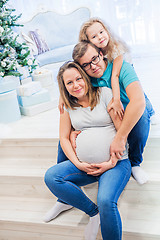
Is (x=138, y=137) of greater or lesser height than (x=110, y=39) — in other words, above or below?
below

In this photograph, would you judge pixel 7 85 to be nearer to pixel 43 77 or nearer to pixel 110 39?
pixel 43 77

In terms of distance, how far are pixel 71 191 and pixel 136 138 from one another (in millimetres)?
446

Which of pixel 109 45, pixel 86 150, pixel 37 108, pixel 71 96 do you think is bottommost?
pixel 37 108

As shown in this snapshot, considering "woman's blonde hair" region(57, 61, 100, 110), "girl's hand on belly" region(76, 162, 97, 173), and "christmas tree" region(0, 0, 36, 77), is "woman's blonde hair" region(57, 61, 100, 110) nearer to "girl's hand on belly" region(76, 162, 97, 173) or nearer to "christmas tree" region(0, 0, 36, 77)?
"girl's hand on belly" region(76, 162, 97, 173)

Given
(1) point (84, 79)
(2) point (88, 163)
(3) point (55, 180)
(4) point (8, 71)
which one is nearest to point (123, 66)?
(1) point (84, 79)

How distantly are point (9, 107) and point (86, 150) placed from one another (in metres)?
1.33

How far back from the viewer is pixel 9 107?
2.53 metres

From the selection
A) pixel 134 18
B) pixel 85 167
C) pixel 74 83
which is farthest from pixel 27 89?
pixel 134 18

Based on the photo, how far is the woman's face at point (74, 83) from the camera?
1397mm

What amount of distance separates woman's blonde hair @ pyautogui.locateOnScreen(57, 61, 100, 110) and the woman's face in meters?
0.02

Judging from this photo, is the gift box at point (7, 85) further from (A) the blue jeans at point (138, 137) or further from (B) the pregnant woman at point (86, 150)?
(A) the blue jeans at point (138, 137)

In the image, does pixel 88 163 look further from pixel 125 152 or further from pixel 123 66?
pixel 123 66

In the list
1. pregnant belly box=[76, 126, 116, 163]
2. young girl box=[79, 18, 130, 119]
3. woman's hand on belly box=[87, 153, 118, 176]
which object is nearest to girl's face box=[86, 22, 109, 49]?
young girl box=[79, 18, 130, 119]

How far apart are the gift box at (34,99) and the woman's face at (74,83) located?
4.38 ft
